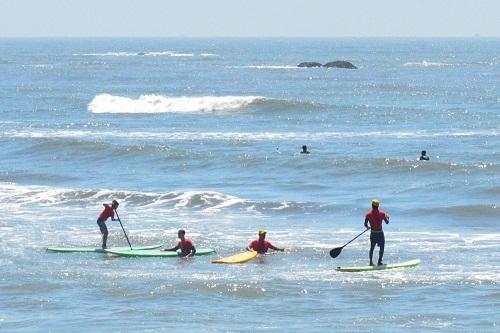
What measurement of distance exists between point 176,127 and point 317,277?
34914mm

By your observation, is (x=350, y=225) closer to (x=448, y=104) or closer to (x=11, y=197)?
(x=11, y=197)

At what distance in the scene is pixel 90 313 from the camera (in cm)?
1995

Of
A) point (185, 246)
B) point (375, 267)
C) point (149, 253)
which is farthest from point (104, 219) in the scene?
point (375, 267)

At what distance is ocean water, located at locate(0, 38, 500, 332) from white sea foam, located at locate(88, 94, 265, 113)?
0.14 metres

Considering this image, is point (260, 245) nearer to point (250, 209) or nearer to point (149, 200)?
point (250, 209)

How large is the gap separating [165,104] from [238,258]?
46009 mm

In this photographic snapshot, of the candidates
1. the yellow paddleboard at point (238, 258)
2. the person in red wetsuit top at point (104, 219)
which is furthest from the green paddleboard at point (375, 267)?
the person in red wetsuit top at point (104, 219)

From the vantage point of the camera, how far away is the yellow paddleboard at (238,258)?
24359 millimetres

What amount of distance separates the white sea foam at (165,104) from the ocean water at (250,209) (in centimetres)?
14

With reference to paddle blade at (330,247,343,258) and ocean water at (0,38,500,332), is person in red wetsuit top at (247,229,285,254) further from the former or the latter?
paddle blade at (330,247,343,258)

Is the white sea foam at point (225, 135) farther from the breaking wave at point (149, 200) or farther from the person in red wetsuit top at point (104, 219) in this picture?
the person in red wetsuit top at point (104, 219)

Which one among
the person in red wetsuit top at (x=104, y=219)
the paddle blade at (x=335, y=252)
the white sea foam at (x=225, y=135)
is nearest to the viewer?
the paddle blade at (x=335, y=252)

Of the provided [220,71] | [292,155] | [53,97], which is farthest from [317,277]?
[220,71]

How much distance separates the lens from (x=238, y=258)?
2461 cm
